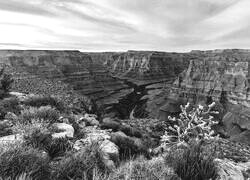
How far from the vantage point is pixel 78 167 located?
3.46 m

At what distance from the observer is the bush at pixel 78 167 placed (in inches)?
129

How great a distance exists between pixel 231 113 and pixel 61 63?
6088cm

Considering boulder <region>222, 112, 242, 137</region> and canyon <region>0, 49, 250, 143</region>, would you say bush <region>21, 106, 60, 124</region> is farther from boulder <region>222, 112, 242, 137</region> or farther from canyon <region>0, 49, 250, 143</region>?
boulder <region>222, 112, 242, 137</region>

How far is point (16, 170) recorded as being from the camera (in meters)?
2.95

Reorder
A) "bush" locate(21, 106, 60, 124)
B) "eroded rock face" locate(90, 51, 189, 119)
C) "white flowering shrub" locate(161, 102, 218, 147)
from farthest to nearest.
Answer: "eroded rock face" locate(90, 51, 189, 119), "bush" locate(21, 106, 60, 124), "white flowering shrub" locate(161, 102, 218, 147)

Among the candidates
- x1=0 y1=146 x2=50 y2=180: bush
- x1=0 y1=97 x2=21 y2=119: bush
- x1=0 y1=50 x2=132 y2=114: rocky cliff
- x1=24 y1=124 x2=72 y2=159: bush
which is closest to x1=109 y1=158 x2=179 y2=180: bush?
x1=0 y1=146 x2=50 y2=180: bush

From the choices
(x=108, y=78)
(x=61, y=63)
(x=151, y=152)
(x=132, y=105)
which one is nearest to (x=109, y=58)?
(x=108, y=78)

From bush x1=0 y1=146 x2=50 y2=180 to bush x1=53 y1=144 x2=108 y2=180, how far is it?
0.20 m

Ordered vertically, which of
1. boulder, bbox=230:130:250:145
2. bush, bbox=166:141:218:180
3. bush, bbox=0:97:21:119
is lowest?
boulder, bbox=230:130:250:145

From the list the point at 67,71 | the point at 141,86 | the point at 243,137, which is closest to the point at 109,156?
the point at 243,137

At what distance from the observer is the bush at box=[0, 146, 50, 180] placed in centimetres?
288

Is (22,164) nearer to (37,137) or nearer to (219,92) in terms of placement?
Answer: (37,137)

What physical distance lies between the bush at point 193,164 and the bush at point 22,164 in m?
2.35

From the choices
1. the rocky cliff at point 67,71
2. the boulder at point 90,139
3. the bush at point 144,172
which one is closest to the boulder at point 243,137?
the boulder at point 90,139
